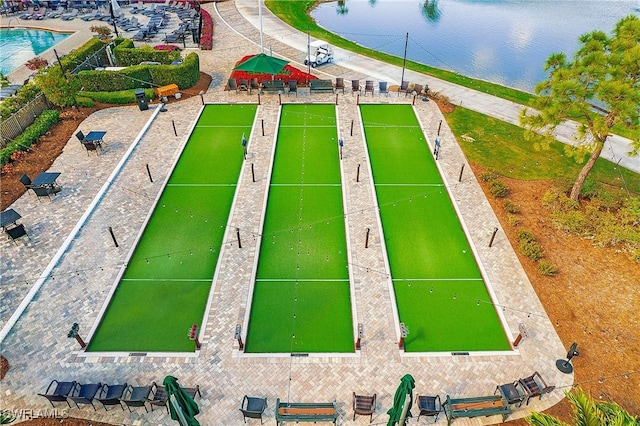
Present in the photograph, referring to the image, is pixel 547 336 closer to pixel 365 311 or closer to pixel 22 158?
pixel 365 311

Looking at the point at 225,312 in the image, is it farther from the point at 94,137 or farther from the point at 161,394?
the point at 94,137

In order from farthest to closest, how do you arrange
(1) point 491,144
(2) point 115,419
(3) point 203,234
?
1. (1) point 491,144
2. (3) point 203,234
3. (2) point 115,419

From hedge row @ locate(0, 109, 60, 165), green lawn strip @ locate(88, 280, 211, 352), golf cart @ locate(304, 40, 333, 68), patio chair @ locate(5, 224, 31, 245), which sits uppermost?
golf cart @ locate(304, 40, 333, 68)

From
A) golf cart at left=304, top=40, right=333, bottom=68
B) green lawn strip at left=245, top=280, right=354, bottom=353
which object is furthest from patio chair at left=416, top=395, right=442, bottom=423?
golf cart at left=304, top=40, right=333, bottom=68

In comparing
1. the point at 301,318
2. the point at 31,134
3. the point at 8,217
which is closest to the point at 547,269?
the point at 301,318

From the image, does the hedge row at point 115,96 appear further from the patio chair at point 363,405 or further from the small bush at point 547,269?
the small bush at point 547,269

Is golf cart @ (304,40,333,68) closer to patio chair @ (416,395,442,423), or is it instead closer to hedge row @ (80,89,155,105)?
hedge row @ (80,89,155,105)

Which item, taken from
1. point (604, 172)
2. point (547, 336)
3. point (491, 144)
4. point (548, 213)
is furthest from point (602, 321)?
point (491, 144)
